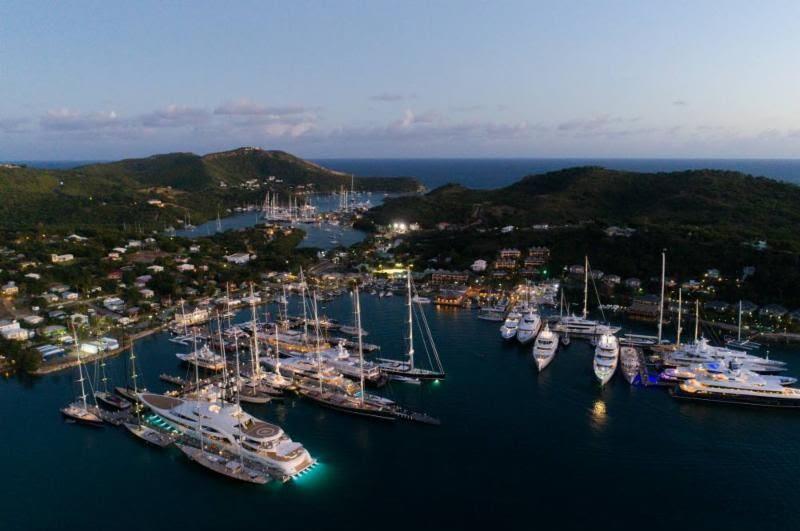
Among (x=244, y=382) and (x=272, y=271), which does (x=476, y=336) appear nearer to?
(x=244, y=382)

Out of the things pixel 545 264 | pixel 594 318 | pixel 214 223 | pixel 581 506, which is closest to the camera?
pixel 581 506

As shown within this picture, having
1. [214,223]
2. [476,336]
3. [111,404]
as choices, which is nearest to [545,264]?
[476,336]

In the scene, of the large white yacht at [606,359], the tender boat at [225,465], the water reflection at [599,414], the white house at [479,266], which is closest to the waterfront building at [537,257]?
the white house at [479,266]

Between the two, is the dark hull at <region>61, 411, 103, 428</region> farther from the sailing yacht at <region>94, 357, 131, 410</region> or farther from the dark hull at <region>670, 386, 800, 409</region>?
the dark hull at <region>670, 386, 800, 409</region>

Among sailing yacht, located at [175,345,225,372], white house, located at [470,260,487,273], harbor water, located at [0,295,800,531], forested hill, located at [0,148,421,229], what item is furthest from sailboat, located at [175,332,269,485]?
forested hill, located at [0,148,421,229]

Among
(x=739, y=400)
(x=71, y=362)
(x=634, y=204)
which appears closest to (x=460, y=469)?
(x=739, y=400)
